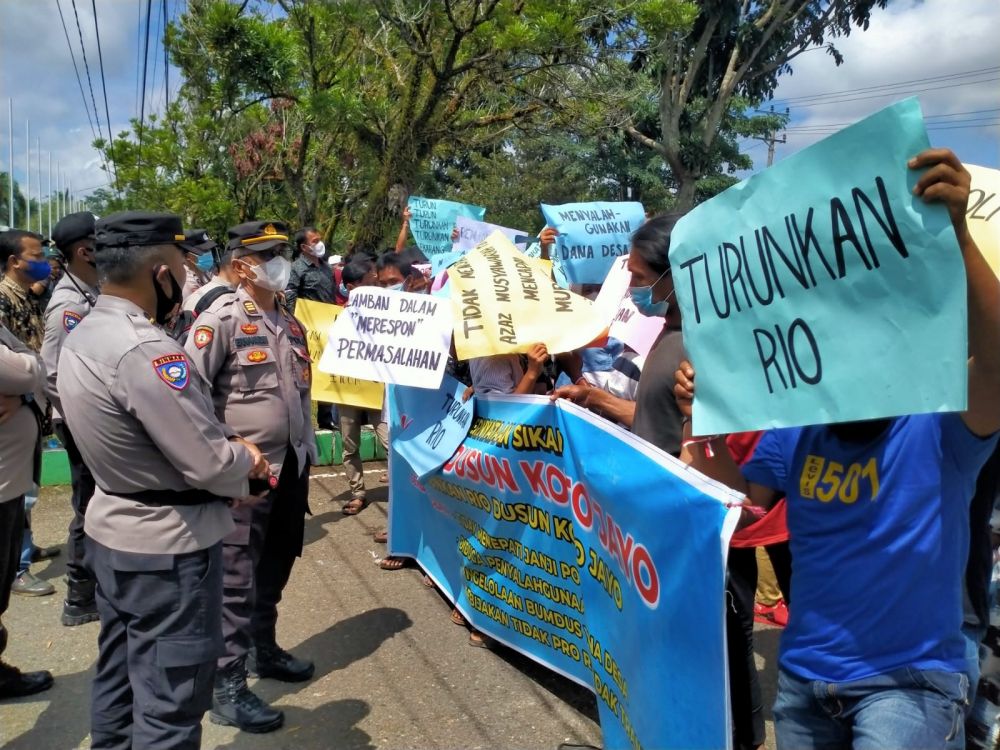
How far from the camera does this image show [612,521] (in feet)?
8.35

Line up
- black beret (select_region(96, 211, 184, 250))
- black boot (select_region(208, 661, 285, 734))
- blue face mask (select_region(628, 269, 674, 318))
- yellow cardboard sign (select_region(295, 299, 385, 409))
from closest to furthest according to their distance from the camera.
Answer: black beret (select_region(96, 211, 184, 250)), blue face mask (select_region(628, 269, 674, 318)), black boot (select_region(208, 661, 285, 734)), yellow cardboard sign (select_region(295, 299, 385, 409))

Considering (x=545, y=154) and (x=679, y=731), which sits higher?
(x=545, y=154)

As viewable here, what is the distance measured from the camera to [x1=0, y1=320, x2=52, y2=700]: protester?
3.14 metres

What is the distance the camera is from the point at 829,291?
4.94 feet

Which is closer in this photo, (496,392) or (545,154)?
(496,392)

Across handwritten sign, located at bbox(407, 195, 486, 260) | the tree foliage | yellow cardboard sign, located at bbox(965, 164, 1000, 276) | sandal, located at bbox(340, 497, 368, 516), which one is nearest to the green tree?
the tree foliage

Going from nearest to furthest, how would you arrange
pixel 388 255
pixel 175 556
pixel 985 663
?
pixel 175 556
pixel 985 663
pixel 388 255

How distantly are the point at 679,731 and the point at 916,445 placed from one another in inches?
39.0

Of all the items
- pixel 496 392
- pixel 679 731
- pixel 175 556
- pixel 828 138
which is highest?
pixel 828 138

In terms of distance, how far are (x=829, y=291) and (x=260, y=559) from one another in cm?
284

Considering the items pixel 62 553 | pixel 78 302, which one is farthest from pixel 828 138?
pixel 62 553

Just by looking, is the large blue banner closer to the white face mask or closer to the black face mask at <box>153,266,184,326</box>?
the white face mask

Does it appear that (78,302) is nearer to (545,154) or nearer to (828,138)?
(828,138)

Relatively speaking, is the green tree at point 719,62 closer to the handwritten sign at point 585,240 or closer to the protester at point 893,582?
the handwritten sign at point 585,240
